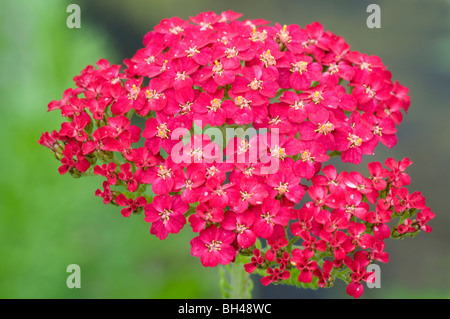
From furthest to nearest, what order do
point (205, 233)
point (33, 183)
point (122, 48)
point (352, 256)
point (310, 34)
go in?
point (122, 48) < point (33, 183) < point (310, 34) < point (352, 256) < point (205, 233)

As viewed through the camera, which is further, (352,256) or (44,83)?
(44,83)

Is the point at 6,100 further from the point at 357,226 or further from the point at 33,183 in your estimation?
the point at 357,226

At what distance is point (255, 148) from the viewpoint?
168 cm

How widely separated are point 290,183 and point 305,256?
0.20m

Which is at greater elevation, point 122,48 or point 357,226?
point 122,48

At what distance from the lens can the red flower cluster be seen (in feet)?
5.35

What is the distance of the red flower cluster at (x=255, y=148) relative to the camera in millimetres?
1632

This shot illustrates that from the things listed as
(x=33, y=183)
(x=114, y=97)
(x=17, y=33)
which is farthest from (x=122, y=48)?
(x=114, y=97)

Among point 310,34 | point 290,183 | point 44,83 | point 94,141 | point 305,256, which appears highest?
point 44,83

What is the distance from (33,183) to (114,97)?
0.93 meters

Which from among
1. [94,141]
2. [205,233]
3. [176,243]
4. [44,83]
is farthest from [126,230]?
[205,233]

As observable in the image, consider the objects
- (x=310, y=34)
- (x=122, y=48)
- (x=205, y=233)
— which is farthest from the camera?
(x=122, y=48)

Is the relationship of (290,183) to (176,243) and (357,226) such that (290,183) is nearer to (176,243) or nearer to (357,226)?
(357,226)

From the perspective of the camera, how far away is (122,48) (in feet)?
10.8
